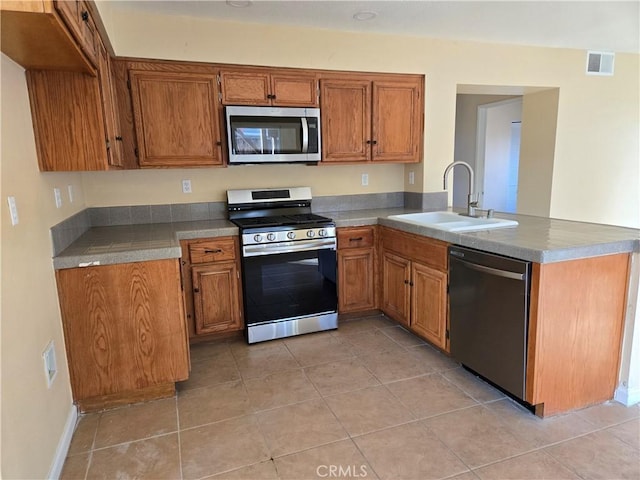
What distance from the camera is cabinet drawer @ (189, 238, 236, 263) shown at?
2898 mm

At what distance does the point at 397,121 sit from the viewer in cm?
354

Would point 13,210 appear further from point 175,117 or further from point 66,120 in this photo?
point 175,117

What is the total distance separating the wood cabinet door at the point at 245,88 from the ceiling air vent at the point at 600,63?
10.5ft

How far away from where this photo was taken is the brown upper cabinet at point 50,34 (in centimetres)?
123

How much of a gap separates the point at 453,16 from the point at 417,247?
172 cm

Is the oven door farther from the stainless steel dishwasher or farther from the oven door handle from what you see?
Result: the stainless steel dishwasher

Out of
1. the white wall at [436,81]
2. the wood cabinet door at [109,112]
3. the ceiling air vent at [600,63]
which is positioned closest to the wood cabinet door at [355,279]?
the white wall at [436,81]

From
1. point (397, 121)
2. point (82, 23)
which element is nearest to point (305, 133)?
point (397, 121)

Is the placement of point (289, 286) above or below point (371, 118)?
below

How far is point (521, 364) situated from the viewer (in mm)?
2070

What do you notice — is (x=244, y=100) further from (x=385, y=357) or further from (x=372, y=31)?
(x=385, y=357)

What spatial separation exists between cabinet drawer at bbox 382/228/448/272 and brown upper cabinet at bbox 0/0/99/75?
2181 millimetres

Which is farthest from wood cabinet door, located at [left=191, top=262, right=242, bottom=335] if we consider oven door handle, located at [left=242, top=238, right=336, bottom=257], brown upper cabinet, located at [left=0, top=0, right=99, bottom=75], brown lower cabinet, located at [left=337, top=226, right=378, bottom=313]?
brown upper cabinet, located at [left=0, top=0, right=99, bottom=75]

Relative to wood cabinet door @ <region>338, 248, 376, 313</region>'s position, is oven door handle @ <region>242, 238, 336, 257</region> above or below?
above
